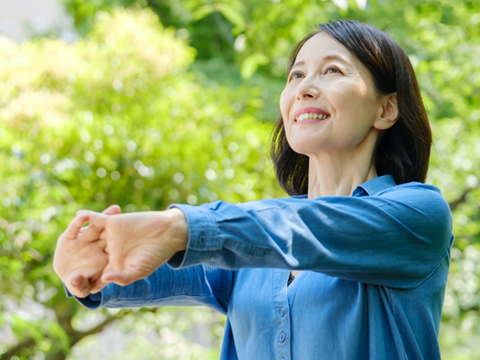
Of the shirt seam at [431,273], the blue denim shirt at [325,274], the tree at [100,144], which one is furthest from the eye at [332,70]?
the tree at [100,144]

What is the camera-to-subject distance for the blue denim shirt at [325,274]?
610mm

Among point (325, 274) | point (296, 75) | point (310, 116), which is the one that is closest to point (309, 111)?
point (310, 116)

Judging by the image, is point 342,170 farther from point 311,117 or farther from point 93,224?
point 93,224

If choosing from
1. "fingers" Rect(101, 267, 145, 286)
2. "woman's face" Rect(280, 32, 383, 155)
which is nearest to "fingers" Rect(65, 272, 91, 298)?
"fingers" Rect(101, 267, 145, 286)

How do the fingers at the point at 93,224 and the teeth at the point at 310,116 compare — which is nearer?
the fingers at the point at 93,224

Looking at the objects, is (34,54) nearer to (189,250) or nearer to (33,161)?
(33,161)

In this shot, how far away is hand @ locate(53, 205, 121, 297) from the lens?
0.66 meters

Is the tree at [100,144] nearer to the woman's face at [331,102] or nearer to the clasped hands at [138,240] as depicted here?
the woman's face at [331,102]

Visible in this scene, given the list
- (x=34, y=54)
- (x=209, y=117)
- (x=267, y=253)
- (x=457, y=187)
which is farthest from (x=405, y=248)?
(x=457, y=187)

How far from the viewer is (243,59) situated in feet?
5.78

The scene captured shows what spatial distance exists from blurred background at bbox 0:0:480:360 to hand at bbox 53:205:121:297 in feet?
3.42

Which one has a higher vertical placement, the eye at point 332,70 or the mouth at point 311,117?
the eye at point 332,70

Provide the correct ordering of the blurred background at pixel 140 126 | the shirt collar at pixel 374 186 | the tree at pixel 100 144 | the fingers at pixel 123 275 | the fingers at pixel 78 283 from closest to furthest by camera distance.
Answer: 1. the fingers at pixel 123 275
2. the fingers at pixel 78 283
3. the shirt collar at pixel 374 186
4. the blurred background at pixel 140 126
5. the tree at pixel 100 144

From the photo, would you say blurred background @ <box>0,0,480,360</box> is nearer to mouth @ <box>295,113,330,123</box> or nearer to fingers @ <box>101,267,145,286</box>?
mouth @ <box>295,113,330,123</box>
